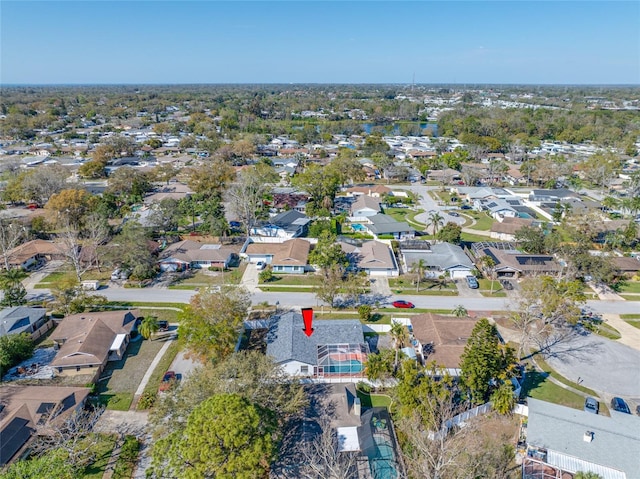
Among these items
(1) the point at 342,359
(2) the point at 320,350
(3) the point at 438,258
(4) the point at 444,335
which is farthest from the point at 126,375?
(3) the point at 438,258

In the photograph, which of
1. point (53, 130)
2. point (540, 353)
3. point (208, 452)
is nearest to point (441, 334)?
point (540, 353)

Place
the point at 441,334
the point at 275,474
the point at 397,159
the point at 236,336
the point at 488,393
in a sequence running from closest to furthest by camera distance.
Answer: the point at 275,474 < the point at 488,393 < the point at 236,336 < the point at 441,334 < the point at 397,159

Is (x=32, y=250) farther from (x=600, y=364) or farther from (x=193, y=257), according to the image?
(x=600, y=364)

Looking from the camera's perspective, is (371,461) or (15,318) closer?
(371,461)

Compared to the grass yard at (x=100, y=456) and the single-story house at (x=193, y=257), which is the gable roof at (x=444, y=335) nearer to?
the grass yard at (x=100, y=456)

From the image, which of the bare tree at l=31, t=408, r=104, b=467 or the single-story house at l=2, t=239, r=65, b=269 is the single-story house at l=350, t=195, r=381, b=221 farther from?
the bare tree at l=31, t=408, r=104, b=467

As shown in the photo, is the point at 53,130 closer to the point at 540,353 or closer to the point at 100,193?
the point at 100,193
